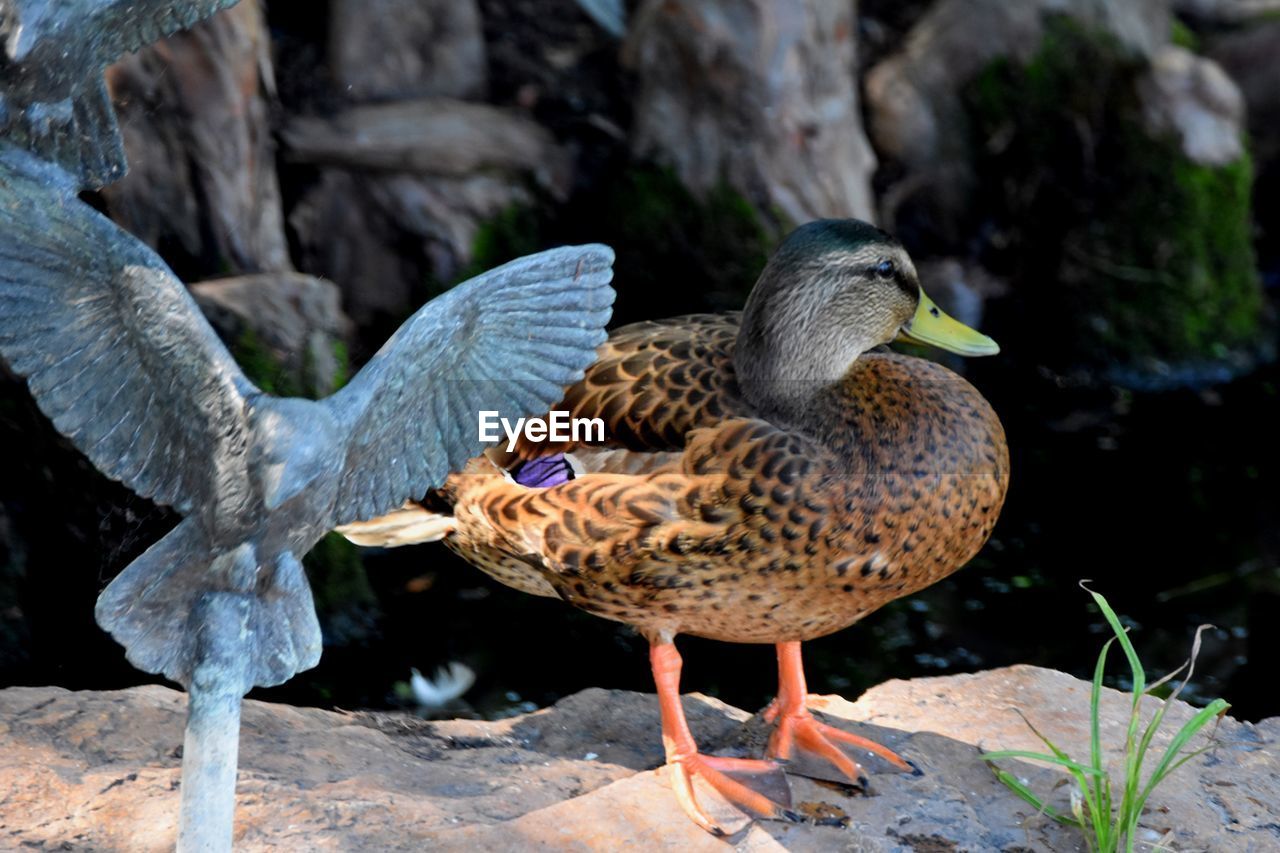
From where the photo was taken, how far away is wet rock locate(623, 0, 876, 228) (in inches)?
245

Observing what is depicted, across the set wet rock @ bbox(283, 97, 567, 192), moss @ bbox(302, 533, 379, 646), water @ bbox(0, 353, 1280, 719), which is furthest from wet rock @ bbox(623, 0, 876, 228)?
moss @ bbox(302, 533, 379, 646)

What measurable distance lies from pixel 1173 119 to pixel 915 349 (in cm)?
197

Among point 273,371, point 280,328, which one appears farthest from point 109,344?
point 280,328

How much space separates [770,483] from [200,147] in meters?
3.02

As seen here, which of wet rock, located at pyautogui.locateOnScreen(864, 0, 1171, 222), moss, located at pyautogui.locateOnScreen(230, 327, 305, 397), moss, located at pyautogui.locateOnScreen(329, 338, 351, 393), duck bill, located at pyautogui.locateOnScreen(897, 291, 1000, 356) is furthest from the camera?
wet rock, located at pyautogui.locateOnScreen(864, 0, 1171, 222)

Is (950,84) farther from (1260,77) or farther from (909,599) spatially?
(909,599)

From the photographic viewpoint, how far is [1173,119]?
705 cm

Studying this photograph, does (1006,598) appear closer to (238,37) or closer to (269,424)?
(238,37)

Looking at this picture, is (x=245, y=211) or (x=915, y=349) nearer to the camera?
(x=245, y=211)

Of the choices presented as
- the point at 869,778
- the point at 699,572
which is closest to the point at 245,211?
the point at 699,572

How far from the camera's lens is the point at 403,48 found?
640 cm

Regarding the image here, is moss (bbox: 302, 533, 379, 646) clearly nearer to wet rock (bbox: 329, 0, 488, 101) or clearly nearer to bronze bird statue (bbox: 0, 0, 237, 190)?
wet rock (bbox: 329, 0, 488, 101)

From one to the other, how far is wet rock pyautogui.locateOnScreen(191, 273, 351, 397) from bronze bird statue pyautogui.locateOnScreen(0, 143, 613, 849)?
2.45 m

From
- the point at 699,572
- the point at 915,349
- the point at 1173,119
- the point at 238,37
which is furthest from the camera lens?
the point at 1173,119
